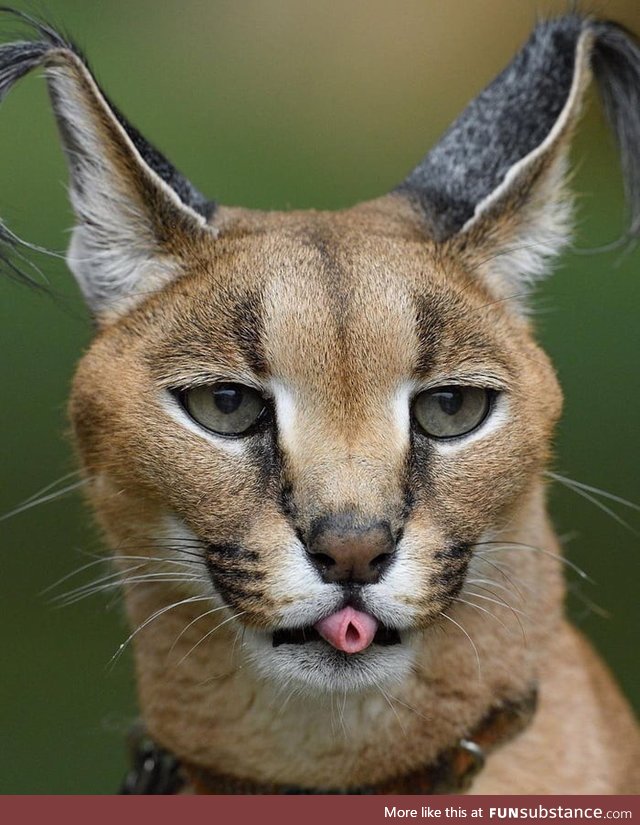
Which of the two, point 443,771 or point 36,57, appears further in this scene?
point 443,771

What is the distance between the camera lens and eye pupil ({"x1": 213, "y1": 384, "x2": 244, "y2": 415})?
2.93 metres

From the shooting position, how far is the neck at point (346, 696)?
3135mm

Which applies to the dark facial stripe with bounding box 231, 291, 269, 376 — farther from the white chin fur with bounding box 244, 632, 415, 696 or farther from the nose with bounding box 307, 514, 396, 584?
the white chin fur with bounding box 244, 632, 415, 696

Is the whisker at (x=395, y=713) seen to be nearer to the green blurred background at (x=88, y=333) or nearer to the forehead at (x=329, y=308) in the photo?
the forehead at (x=329, y=308)

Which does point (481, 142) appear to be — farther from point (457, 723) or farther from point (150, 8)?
point (150, 8)

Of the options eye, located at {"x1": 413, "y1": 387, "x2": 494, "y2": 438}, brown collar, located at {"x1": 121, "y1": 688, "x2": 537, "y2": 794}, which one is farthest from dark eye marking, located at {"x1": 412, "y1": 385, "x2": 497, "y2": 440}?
brown collar, located at {"x1": 121, "y1": 688, "x2": 537, "y2": 794}

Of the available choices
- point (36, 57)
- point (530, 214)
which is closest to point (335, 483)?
point (530, 214)

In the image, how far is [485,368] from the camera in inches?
119

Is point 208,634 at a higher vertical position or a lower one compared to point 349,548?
lower

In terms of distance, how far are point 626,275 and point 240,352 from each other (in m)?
5.03

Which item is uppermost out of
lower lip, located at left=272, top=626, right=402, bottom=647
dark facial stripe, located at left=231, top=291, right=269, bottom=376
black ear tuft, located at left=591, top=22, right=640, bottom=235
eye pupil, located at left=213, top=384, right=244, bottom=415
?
black ear tuft, located at left=591, top=22, right=640, bottom=235

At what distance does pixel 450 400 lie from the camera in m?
2.99

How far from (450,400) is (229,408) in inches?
19.6

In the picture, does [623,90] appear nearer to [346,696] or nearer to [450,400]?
[450,400]
